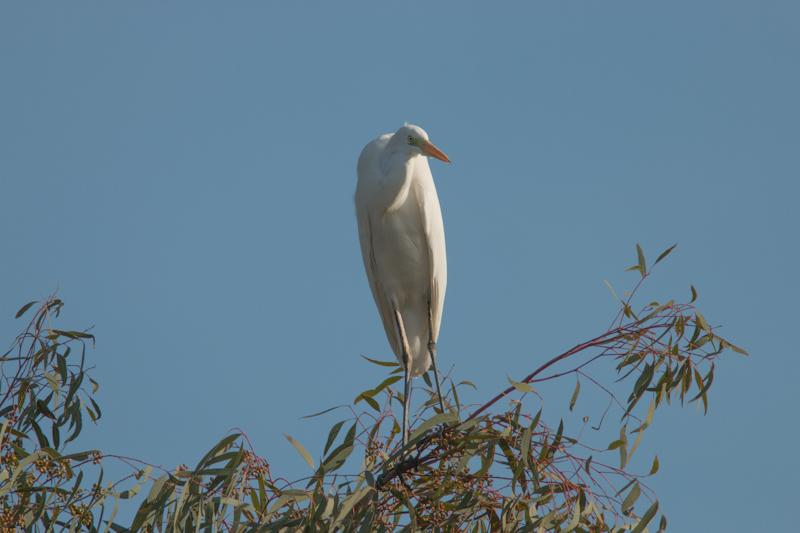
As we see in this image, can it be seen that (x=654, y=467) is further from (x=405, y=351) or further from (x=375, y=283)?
(x=375, y=283)

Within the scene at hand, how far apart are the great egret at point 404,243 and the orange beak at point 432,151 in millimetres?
50

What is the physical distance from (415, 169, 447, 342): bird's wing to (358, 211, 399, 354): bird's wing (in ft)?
0.71

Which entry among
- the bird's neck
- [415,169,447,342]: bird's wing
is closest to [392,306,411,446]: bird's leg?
[415,169,447,342]: bird's wing

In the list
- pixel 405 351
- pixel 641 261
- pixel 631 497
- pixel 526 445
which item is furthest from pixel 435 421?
pixel 405 351

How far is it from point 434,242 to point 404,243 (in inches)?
5.4

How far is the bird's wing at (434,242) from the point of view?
309 cm

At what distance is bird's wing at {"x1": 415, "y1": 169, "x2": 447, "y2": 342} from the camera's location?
3.09 metres

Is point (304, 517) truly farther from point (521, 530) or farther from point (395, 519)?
point (521, 530)

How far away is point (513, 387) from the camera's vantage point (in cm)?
186

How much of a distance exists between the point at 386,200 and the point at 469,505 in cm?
149

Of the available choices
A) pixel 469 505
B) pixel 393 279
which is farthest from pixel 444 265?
pixel 469 505

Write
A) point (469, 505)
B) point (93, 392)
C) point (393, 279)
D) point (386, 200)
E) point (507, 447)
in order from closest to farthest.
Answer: point (469, 505), point (507, 447), point (93, 392), point (386, 200), point (393, 279)

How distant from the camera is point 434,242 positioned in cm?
A: 311

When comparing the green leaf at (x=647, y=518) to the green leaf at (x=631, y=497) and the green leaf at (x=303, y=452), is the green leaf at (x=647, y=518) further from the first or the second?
the green leaf at (x=303, y=452)
